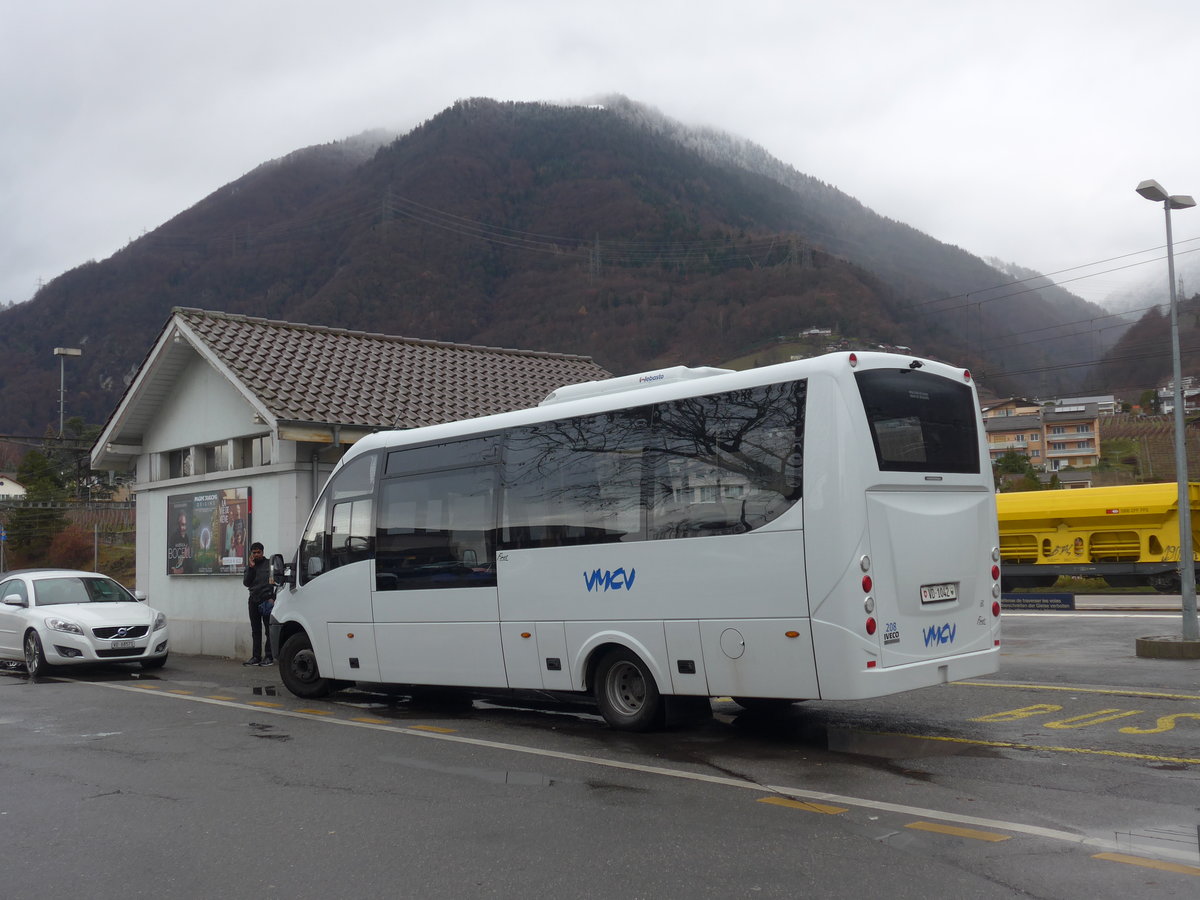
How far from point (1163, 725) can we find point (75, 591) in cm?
1567

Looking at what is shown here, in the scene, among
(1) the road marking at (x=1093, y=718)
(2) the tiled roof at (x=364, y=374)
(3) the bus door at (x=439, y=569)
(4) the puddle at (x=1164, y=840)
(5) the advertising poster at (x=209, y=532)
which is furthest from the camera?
(5) the advertising poster at (x=209, y=532)

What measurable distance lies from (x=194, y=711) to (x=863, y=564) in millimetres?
7960

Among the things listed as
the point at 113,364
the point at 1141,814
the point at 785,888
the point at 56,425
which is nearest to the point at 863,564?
the point at 1141,814

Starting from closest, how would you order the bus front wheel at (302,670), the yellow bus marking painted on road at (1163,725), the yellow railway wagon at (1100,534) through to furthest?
1. the yellow bus marking painted on road at (1163,725)
2. the bus front wheel at (302,670)
3. the yellow railway wagon at (1100,534)

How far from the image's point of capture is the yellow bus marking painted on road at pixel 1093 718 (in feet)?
32.1

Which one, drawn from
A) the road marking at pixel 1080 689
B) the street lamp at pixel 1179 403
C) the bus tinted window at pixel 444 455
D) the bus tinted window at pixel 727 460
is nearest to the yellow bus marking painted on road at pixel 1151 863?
the bus tinted window at pixel 727 460

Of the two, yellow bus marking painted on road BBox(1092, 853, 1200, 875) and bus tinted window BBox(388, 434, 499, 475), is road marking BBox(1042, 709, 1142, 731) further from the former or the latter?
bus tinted window BBox(388, 434, 499, 475)

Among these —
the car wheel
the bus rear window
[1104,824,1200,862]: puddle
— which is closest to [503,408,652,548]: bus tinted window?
the bus rear window

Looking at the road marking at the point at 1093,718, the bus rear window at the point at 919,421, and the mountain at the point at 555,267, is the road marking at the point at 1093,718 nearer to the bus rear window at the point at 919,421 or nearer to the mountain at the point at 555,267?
the bus rear window at the point at 919,421

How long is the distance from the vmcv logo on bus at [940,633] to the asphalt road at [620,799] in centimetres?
85

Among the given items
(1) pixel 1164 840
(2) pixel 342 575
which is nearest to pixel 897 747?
(1) pixel 1164 840

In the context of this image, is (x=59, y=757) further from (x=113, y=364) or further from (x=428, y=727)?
(x=113, y=364)

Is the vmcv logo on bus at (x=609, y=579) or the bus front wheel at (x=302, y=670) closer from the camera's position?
the vmcv logo on bus at (x=609, y=579)

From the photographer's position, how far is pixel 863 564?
8.34m
